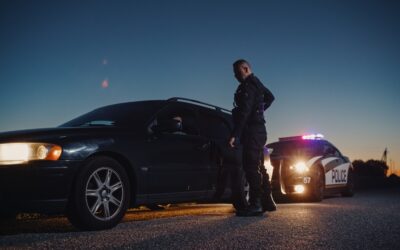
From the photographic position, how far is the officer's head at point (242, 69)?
6.42m

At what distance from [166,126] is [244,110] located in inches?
44.7

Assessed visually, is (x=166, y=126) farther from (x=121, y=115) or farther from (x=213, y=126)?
(x=213, y=126)

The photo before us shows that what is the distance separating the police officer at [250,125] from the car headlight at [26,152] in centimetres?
241

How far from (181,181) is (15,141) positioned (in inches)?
85.2

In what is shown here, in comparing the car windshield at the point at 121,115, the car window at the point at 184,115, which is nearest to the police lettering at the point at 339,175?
the car window at the point at 184,115

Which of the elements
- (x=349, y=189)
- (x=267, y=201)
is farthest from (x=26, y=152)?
(x=349, y=189)

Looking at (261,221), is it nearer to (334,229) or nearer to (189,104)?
(334,229)

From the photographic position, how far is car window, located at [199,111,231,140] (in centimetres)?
695

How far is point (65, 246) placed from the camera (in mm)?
3957

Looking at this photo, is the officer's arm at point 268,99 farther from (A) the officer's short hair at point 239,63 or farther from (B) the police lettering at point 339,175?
(B) the police lettering at point 339,175

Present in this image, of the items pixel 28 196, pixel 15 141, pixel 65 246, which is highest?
pixel 15 141

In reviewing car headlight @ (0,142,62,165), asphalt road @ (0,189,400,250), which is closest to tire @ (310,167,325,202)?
asphalt road @ (0,189,400,250)

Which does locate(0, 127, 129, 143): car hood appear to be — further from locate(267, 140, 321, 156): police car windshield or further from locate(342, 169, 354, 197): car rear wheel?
locate(342, 169, 354, 197): car rear wheel

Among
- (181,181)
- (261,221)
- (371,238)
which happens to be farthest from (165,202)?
(371,238)
